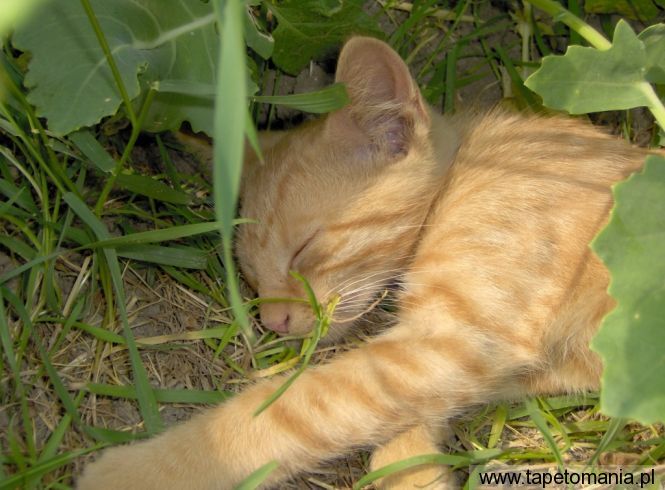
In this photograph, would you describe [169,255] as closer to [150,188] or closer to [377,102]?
[150,188]

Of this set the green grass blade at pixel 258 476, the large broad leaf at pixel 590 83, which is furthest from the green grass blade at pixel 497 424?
the large broad leaf at pixel 590 83

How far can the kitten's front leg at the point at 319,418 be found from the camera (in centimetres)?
179

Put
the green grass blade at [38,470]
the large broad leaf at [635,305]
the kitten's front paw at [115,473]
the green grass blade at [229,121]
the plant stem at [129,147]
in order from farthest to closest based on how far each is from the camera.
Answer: the plant stem at [129,147]
the kitten's front paw at [115,473]
the green grass blade at [38,470]
the large broad leaf at [635,305]
the green grass blade at [229,121]

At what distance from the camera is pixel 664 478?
1.96 m

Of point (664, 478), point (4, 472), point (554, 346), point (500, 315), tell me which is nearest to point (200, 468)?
point (4, 472)

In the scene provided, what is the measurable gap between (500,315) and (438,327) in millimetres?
147

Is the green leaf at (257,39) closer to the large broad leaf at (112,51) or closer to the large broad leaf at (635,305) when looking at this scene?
the large broad leaf at (112,51)

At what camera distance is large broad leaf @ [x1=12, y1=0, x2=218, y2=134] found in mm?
1828

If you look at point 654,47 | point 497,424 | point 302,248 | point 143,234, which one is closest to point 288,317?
point 302,248

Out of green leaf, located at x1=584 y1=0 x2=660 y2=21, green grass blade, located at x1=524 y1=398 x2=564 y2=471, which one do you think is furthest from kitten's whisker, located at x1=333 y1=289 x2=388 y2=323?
green leaf, located at x1=584 y1=0 x2=660 y2=21

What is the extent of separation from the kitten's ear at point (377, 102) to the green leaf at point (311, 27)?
15.2 inches

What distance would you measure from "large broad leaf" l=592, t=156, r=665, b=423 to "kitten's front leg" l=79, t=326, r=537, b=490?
35 cm

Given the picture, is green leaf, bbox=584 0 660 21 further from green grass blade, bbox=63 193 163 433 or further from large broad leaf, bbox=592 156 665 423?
green grass blade, bbox=63 193 163 433

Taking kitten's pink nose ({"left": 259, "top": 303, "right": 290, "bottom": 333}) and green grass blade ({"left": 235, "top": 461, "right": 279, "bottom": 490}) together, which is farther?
kitten's pink nose ({"left": 259, "top": 303, "right": 290, "bottom": 333})
